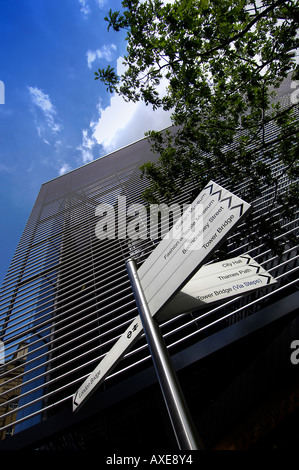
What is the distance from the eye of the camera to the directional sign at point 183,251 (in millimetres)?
908

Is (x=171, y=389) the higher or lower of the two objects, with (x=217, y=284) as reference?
lower

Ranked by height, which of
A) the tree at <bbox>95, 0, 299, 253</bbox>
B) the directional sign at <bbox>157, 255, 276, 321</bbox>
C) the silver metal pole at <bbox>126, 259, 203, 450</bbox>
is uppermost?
the tree at <bbox>95, 0, 299, 253</bbox>

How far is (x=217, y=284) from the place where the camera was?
123 cm

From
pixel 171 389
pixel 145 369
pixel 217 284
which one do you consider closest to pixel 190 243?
pixel 217 284

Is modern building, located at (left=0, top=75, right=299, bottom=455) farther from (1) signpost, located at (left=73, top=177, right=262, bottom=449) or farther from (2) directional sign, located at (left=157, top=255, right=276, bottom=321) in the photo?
(1) signpost, located at (left=73, top=177, right=262, bottom=449)

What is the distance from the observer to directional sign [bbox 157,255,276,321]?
3.56 feet

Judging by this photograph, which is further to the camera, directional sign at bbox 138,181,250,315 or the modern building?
the modern building

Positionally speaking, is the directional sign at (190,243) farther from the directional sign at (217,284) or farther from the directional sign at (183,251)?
the directional sign at (217,284)

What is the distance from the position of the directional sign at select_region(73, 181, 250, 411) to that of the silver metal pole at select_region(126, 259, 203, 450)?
0.06m

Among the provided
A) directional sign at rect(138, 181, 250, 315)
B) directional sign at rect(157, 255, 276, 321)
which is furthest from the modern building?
directional sign at rect(138, 181, 250, 315)

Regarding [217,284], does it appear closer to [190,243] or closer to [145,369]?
[190,243]

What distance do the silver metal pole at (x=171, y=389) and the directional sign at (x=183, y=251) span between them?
0.06 m

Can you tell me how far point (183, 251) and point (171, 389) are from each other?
0.48m

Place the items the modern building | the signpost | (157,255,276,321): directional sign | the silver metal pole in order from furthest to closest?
1. the modern building
2. (157,255,276,321): directional sign
3. the signpost
4. the silver metal pole
